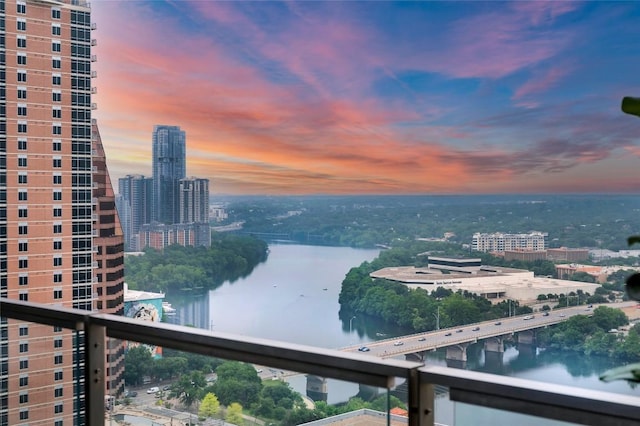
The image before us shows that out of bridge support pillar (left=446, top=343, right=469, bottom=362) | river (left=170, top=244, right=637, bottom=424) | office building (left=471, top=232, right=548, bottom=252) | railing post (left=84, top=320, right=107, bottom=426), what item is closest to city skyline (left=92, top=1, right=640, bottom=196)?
office building (left=471, top=232, right=548, bottom=252)

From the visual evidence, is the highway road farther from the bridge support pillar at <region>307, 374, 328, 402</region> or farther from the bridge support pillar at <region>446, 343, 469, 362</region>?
the bridge support pillar at <region>307, 374, 328, 402</region>

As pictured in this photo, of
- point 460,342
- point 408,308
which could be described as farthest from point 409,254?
point 460,342

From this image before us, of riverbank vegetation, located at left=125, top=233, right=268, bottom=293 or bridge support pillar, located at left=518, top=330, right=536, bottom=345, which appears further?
riverbank vegetation, located at left=125, top=233, right=268, bottom=293

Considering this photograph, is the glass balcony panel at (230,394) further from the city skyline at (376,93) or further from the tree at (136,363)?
the city skyline at (376,93)

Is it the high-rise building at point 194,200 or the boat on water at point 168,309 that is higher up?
the high-rise building at point 194,200

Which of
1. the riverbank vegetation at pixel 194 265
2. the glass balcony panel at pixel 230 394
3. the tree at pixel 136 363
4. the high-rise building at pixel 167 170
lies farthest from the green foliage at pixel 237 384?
the high-rise building at pixel 167 170
